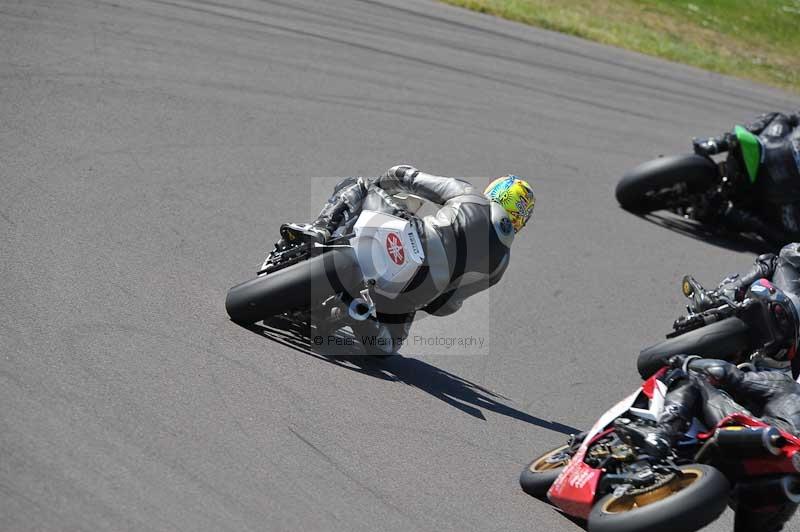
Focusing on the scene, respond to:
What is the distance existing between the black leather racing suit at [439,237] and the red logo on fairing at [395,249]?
0.21 metres

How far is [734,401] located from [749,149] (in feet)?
18.5

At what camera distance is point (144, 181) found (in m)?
7.86

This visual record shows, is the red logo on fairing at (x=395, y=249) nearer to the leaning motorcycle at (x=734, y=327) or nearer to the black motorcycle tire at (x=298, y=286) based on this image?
the black motorcycle tire at (x=298, y=286)

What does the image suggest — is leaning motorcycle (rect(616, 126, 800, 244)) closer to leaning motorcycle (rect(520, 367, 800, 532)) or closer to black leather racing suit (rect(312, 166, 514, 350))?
black leather racing suit (rect(312, 166, 514, 350))

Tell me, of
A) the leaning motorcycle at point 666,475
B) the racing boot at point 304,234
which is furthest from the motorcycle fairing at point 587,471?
the racing boot at point 304,234

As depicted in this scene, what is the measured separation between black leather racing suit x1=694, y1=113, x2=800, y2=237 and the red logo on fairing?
204 inches

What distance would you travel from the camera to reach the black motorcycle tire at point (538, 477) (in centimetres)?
519

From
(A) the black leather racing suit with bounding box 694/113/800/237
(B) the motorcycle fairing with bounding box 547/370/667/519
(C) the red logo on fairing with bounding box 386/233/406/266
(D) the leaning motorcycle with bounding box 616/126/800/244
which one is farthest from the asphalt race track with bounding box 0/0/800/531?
(C) the red logo on fairing with bounding box 386/233/406/266

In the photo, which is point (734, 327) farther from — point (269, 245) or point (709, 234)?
point (709, 234)

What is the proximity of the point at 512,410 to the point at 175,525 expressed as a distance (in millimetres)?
2683

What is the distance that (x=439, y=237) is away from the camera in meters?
6.11

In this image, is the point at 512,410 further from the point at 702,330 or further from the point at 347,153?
the point at 347,153

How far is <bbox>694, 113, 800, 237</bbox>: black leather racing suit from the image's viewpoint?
10086 millimetres

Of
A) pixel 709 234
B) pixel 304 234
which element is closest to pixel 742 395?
pixel 304 234
